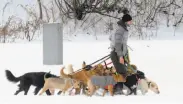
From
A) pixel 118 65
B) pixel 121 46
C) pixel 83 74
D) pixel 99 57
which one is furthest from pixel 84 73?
pixel 99 57

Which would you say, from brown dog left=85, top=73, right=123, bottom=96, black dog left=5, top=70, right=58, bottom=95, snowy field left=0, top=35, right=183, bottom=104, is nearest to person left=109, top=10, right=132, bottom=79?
brown dog left=85, top=73, right=123, bottom=96

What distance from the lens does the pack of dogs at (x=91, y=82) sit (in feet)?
26.9

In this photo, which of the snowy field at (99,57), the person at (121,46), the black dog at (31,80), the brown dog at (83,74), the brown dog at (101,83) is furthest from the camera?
the snowy field at (99,57)

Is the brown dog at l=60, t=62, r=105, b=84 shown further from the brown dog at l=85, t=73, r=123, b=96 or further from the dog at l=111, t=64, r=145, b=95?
the dog at l=111, t=64, r=145, b=95

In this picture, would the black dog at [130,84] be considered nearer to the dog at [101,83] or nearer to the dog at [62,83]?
the dog at [101,83]

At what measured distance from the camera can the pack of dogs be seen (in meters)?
8.21

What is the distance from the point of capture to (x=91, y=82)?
821 cm

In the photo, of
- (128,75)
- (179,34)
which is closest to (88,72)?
(128,75)

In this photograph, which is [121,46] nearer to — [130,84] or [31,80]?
[130,84]

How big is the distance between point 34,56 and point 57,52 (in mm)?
1245

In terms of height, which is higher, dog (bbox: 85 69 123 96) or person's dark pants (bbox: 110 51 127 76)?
person's dark pants (bbox: 110 51 127 76)

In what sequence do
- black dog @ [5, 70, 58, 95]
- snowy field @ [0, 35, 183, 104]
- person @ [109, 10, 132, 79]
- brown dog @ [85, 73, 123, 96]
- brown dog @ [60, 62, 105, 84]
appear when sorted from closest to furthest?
brown dog @ [85, 73, 123, 96] < person @ [109, 10, 132, 79] < brown dog @ [60, 62, 105, 84] < black dog @ [5, 70, 58, 95] < snowy field @ [0, 35, 183, 104]

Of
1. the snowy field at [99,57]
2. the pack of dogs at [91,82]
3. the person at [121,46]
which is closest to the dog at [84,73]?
the pack of dogs at [91,82]

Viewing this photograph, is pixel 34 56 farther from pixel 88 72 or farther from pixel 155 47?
pixel 88 72
